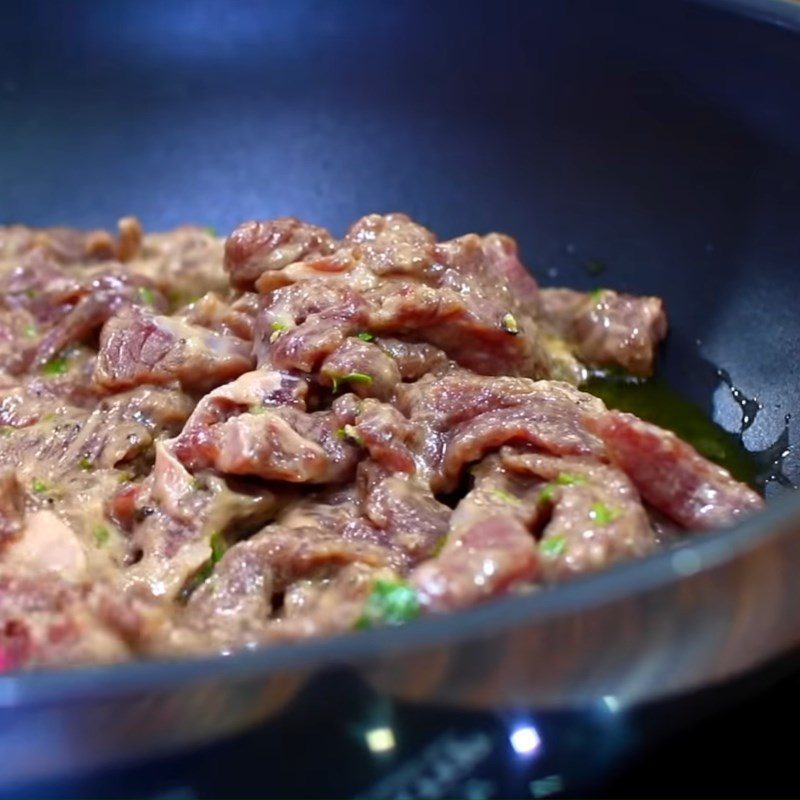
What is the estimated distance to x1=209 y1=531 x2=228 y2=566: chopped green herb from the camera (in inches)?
→ 88.4

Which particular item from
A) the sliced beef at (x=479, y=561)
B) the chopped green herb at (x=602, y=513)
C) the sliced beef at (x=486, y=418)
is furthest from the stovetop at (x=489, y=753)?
the sliced beef at (x=486, y=418)

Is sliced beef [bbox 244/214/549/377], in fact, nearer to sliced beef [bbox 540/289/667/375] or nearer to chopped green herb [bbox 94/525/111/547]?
sliced beef [bbox 540/289/667/375]

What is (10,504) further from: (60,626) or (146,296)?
(146,296)

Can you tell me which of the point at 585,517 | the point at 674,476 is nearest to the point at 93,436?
the point at 585,517

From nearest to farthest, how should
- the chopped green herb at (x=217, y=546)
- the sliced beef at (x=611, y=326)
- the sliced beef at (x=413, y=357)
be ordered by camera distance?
the chopped green herb at (x=217, y=546)
the sliced beef at (x=413, y=357)
the sliced beef at (x=611, y=326)

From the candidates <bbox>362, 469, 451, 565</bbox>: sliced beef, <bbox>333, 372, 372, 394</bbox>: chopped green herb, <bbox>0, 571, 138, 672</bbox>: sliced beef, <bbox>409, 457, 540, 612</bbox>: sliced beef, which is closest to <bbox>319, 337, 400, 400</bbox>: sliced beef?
<bbox>333, 372, 372, 394</bbox>: chopped green herb

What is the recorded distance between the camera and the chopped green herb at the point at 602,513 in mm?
1974

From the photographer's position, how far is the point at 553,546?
1.93 meters

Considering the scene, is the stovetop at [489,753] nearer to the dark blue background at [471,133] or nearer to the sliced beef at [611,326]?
the dark blue background at [471,133]

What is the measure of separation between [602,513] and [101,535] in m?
1.10

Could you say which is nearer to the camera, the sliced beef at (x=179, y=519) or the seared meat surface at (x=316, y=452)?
the seared meat surface at (x=316, y=452)

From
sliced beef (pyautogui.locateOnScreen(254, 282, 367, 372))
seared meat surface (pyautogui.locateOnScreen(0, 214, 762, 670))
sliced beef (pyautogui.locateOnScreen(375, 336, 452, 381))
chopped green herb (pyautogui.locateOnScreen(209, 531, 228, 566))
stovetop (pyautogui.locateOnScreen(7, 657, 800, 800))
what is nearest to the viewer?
stovetop (pyautogui.locateOnScreen(7, 657, 800, 800))

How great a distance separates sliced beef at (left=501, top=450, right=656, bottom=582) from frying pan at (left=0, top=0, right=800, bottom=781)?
31 centimetres

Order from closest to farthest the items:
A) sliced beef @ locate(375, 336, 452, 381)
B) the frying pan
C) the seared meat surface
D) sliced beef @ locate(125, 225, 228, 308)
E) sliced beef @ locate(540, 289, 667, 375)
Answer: the seared meat surface
sliced beef @ locate(375, 336, 452, 381)
the frying pan
sliced beef @ locate(540, 289, 667, 375)
sliced beef @ locate(125, 225, 228, 308)
